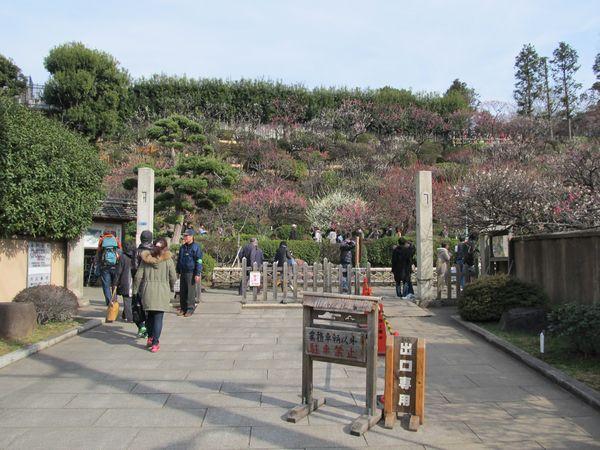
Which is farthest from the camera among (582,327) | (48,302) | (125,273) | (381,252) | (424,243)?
(381,252)

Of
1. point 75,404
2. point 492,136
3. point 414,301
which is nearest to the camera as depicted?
point 75,404

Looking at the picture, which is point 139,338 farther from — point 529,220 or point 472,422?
point 529,220

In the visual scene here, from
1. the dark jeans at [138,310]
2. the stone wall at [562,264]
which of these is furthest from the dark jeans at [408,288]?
the dark jeans at [138,310]

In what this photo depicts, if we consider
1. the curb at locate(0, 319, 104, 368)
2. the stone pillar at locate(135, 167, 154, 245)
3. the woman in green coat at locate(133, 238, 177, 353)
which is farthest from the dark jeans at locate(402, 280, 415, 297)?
the curb at locate(0, 319, 104, 368)

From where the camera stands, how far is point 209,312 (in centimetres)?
1162

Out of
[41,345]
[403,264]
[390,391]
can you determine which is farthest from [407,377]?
[403,264]

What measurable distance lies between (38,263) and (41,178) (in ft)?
6.57

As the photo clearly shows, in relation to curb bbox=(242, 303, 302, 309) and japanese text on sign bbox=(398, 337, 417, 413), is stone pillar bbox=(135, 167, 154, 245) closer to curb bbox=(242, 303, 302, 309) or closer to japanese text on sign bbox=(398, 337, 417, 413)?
curb bbox=(242, 303, 302, 309)

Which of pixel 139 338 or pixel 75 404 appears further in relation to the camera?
pixel 139 338

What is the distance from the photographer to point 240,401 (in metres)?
5.46

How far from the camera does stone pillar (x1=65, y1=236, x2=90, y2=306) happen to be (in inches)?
462

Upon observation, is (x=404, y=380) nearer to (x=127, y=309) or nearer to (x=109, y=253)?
(x=127, y=309)

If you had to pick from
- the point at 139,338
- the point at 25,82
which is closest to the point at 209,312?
the point at 139,338

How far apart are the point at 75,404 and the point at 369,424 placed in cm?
305
